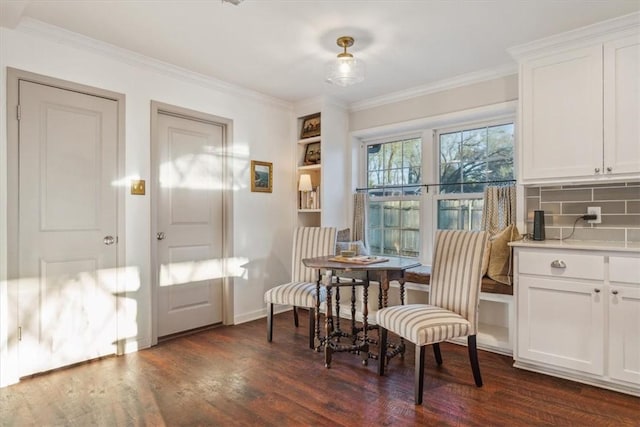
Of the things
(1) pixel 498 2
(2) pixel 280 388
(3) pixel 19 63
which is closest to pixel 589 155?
(1) pixel 498 2

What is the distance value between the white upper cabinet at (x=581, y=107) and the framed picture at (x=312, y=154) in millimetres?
2219

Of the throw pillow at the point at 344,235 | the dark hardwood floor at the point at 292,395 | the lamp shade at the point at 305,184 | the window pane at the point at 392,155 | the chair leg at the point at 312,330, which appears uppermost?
the window pane at the point at 392,155

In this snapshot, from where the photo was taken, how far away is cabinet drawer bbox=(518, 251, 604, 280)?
95.8 inches

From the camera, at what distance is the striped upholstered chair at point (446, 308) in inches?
89.0

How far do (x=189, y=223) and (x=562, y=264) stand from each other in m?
3.10

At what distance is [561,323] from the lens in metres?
2.54

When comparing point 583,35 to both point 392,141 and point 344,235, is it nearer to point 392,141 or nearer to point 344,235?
point 392,141

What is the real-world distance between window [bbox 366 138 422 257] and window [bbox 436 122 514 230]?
0.29 metres

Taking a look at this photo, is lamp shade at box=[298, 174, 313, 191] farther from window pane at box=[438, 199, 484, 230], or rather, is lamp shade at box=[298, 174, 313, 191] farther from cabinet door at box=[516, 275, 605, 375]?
cabinet door at box=[516, 275, 605, 375]

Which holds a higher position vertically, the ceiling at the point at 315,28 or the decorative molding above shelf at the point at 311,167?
the ceiling at the point at 315,28

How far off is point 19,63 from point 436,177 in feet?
12.0

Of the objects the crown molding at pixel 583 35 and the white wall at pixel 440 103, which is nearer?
the crown molding at pixel 583 35

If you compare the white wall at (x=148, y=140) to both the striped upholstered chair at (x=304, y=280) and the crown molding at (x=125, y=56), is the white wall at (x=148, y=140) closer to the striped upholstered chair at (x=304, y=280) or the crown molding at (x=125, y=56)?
the crown molding at (x=125, y=56)

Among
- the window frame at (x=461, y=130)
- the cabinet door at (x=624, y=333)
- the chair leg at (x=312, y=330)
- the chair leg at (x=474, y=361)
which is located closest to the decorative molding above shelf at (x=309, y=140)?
the window frame at (x=461, y=130)
